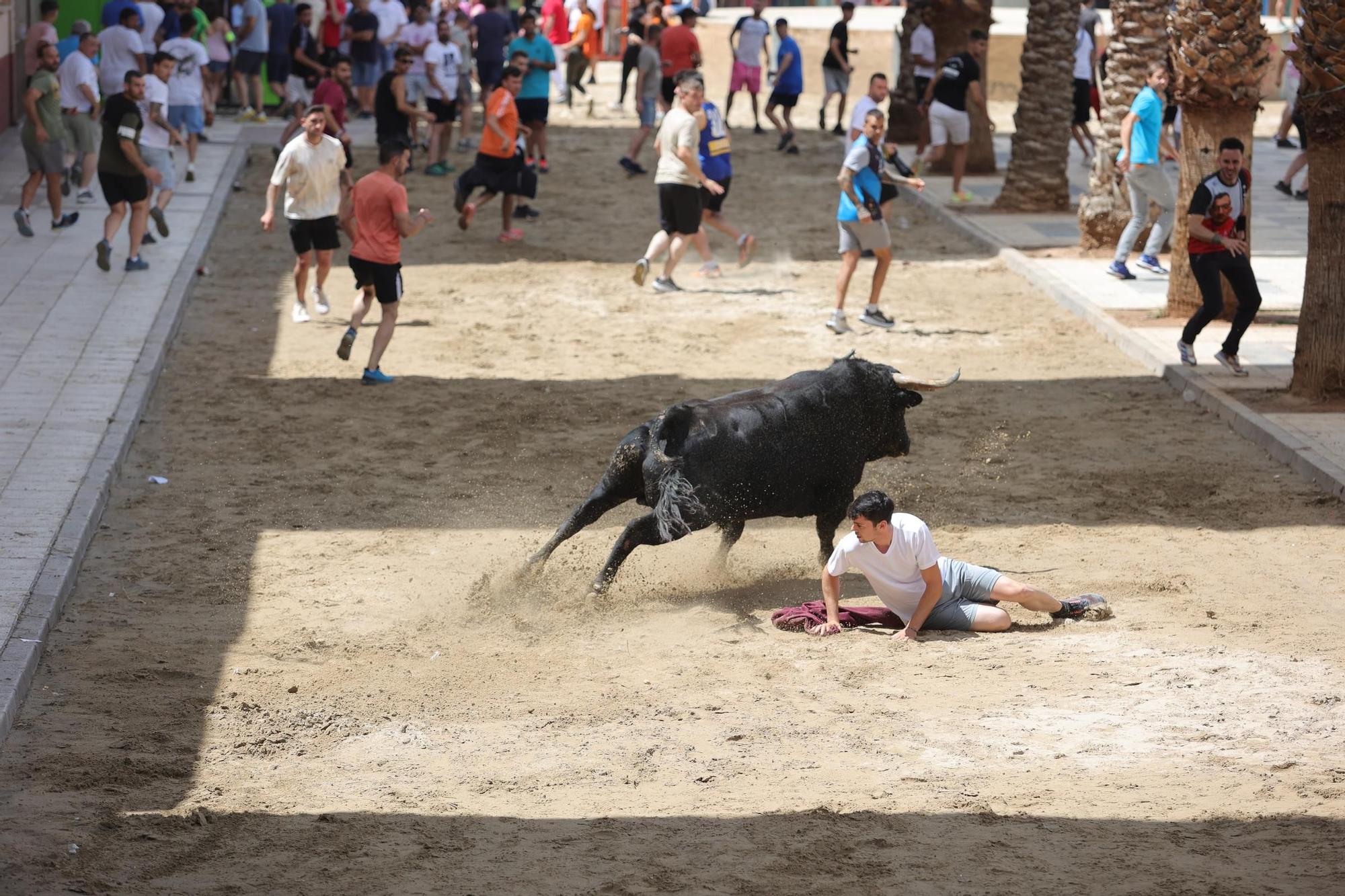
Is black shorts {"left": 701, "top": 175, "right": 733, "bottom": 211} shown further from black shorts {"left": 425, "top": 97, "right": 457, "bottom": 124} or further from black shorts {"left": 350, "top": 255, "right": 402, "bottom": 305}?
black shorts {"left": 425, "top": 97, "right": 457, "bottom": 124}

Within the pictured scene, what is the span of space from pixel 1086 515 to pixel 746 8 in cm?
3361

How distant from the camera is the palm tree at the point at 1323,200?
11953mm

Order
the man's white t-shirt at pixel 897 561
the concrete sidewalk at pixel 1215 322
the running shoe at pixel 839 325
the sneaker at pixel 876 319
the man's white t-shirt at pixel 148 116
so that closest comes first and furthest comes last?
1. the man's white t-shirt at pixel 897 561
2. the concrete sidewalk at pixel 1215 322
3. the running shoe at pixel 839 325
4. the sneaker at pixel 876 319
5. the man's white t-shirt at pixel 148 116

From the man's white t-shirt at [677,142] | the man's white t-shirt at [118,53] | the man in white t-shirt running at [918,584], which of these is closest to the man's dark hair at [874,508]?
Result: the man in white t-shirt running at [918,584]

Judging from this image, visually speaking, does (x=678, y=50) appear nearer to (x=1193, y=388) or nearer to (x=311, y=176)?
(x=311, y=176)

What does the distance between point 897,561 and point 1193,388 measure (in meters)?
5.84

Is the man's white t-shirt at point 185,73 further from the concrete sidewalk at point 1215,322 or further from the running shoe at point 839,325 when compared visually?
the running shoe at point 839,325

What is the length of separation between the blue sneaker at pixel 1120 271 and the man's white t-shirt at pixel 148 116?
9766 millimetres

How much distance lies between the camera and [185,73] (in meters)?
22.0

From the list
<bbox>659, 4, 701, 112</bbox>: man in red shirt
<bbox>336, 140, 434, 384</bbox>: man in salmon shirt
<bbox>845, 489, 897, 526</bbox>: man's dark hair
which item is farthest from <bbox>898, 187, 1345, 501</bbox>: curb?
<bbox>659, 4, 701, 112</bbox>: man in red shirt

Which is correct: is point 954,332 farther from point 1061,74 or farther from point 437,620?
point 437,620

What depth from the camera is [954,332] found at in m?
15.3

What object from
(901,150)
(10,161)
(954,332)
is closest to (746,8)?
(901,150)

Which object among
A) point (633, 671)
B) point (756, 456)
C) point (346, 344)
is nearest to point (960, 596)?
point (756, 456)
